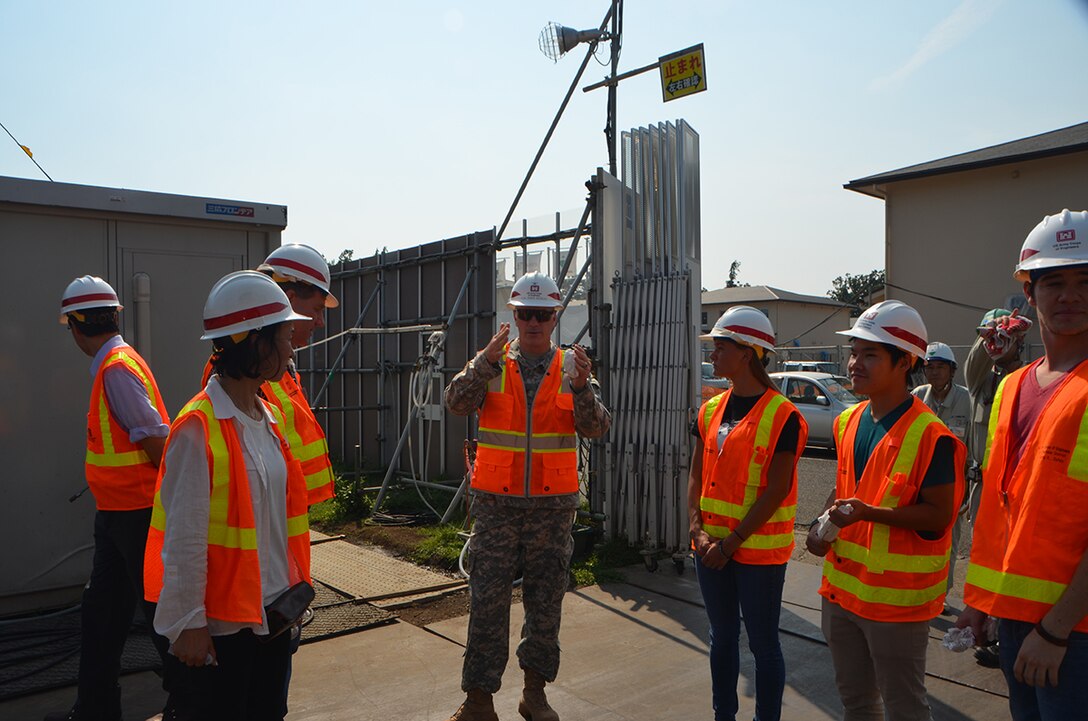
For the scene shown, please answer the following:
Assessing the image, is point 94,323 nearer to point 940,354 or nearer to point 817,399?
point 940,354

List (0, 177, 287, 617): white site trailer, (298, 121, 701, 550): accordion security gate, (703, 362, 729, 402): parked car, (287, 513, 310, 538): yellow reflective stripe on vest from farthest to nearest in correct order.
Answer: (703, 362, 729, 402): parked car < (298, 121, 701, 550): accordion security gate < (0, 177, 287, 617): white site trailer < (287, 513, 310, 538): yellow reflective stripe on vest

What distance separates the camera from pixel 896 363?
9.85 feet

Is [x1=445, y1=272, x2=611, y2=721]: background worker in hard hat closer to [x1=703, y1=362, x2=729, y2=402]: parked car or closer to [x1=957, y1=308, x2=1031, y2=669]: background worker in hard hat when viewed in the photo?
[x1=957, y1=308, x2=1031, y2=669]: background worker in hard hat

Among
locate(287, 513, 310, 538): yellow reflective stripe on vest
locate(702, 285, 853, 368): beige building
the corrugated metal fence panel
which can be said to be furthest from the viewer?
locate(702, 285, 853, 368): beige building

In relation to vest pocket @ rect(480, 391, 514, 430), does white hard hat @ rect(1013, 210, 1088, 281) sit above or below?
above

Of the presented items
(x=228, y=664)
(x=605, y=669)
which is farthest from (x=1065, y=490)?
(x=605, y=669)

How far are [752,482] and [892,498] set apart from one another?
77 centimetres

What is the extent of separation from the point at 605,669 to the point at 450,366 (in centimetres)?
573

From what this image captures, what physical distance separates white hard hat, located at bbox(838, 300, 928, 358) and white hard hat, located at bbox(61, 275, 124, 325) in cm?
357

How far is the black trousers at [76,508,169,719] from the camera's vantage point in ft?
12.3

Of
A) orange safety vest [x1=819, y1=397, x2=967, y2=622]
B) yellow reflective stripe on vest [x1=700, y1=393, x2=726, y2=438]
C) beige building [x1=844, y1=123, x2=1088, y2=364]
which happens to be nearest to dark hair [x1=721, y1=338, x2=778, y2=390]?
yellow reflective stripe on vest [x1=700, y1=393, x2=726, y2=438]

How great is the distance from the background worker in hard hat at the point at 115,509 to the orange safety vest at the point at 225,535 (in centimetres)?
146

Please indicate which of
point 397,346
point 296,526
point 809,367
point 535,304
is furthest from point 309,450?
point 809,367

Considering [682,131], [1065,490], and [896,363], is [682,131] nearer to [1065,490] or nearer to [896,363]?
[896,363]
